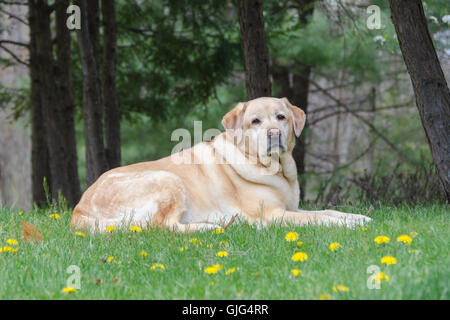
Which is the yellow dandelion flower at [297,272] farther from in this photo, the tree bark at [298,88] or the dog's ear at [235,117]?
the tree bark at [298,88]

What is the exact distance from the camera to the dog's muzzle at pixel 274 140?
16.8 ft

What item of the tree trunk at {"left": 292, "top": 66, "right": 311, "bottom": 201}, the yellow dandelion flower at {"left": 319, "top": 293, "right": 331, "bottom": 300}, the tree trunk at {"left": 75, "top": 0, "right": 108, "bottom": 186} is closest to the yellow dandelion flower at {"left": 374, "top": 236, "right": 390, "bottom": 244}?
the yellow dandelion flower at {"left": 319, "top": 293, "right": 331, "bottom": 300}

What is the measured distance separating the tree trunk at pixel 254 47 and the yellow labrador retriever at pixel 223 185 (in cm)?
169

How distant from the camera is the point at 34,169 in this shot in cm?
1123

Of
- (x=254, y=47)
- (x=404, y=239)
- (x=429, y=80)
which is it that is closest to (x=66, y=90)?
(x=254, y=47)

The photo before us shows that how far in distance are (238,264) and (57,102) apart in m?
6.80

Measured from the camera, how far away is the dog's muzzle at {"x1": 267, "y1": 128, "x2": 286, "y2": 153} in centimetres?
512

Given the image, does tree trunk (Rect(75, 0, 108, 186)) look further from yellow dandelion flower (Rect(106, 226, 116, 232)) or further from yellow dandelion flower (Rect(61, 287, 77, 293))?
yellow dandelion flower (Rect(61, 287, 77, 293))

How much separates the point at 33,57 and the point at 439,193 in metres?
7.72

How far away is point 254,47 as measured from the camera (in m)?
7.09

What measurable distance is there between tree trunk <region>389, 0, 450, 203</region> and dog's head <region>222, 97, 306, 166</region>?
1.18 metres

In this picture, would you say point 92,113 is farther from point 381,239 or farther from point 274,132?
point 381,239

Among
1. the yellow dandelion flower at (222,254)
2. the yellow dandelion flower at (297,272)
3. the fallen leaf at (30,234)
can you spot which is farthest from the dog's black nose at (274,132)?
the fallen leaf at (30,234)
